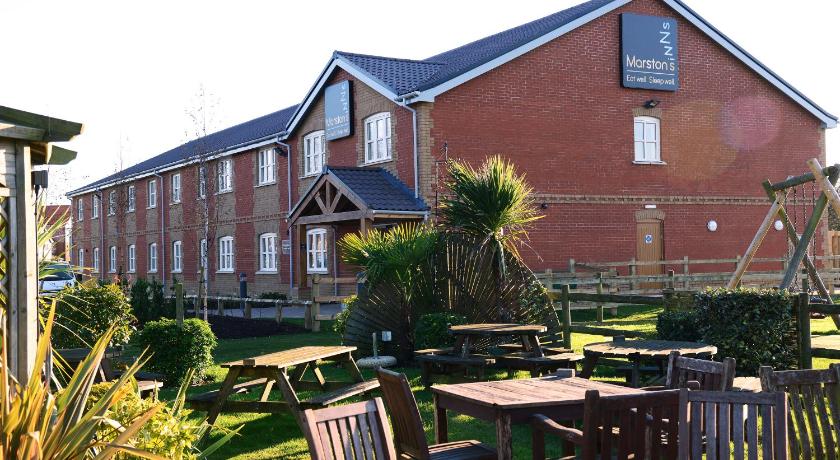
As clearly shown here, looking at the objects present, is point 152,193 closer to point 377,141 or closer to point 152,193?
point 152,193

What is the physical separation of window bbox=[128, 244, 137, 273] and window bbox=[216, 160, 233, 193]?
1010cm

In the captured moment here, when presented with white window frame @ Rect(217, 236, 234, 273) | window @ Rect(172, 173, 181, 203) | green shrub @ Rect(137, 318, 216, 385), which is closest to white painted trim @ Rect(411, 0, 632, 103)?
green shrub @ Rect(137, 318, 216, 385)

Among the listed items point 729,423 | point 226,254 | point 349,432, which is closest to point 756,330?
point 729,423

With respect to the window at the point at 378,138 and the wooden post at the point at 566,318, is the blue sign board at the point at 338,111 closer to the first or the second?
the window at the point at 378,138

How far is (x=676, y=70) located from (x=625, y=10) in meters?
2.37

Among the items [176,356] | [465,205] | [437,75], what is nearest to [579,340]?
[465,205]

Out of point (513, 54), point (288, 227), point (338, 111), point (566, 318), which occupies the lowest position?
point (566, 318)

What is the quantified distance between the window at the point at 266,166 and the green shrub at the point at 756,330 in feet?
71.5

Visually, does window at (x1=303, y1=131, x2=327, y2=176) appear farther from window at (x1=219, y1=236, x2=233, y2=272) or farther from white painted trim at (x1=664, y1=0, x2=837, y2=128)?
white painted trim at (x1=664, y1=0, x2=837, y2=128)

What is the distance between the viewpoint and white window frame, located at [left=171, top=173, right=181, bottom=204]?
3772 cm

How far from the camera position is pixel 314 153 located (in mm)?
28703

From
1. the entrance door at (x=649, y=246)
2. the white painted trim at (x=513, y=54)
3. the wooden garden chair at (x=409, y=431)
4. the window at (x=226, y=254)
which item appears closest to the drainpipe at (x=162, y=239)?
the window at (x=226, y=254)

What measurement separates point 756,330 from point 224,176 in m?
26.4

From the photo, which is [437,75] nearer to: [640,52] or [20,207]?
[640,52]
